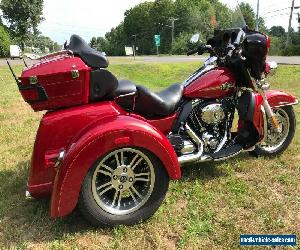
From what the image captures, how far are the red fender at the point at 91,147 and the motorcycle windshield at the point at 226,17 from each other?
1.96m

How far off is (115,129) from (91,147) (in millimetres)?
244

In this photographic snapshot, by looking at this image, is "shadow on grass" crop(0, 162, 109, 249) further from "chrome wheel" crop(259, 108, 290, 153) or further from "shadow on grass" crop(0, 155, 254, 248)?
"chrome wheel" crop(259, 108, 290, 153)

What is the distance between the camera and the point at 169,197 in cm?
412

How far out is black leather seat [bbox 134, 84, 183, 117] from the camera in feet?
12.7

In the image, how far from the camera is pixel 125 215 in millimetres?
3525

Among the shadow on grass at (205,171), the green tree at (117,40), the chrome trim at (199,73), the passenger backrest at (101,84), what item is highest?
the passenger backrest at (101,84)

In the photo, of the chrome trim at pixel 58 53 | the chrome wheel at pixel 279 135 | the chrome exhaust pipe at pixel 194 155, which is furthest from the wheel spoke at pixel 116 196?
the chrome wheel at pixel 279 135

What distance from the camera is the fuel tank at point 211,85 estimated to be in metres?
4.29

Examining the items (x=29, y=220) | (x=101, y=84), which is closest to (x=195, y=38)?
(x=101, y=84)

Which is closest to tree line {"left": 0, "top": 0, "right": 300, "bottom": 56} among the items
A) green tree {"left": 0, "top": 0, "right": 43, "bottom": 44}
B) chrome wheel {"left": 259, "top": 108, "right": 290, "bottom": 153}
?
green tree {"left": 0, "top": 0, "right": 43, "bottom": 44}

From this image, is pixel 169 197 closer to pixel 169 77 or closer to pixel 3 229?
pixel 3 229

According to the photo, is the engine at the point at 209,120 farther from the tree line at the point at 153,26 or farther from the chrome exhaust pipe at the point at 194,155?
the tree line at the point at 153,26

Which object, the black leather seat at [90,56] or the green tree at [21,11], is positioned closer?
the black leather seat at [90,56]

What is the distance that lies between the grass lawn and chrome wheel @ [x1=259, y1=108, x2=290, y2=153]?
0.16m
